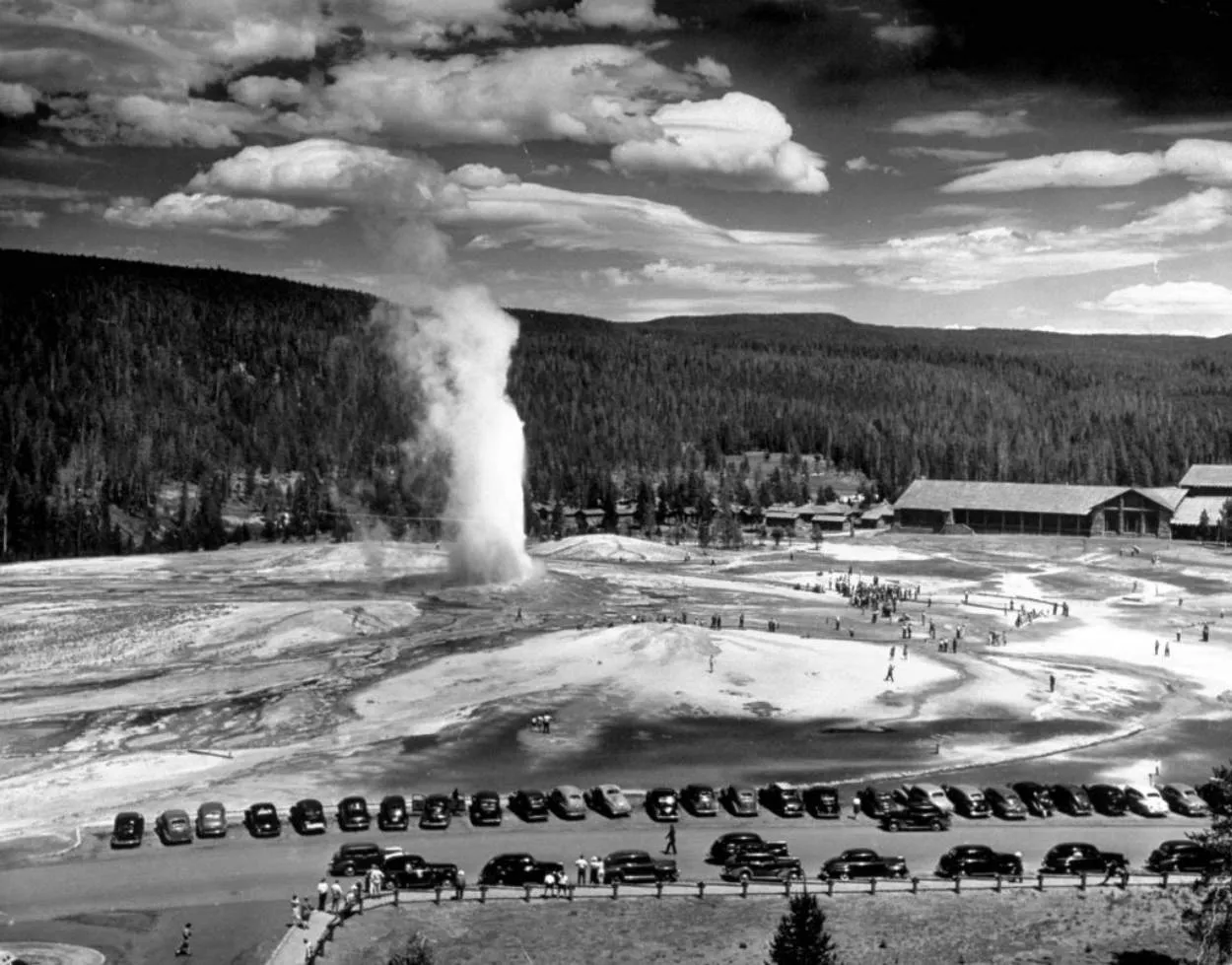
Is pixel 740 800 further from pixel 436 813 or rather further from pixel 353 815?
pixel 353 815

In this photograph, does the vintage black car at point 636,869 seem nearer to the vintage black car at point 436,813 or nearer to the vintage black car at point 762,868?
the vintage black car at point 762,868

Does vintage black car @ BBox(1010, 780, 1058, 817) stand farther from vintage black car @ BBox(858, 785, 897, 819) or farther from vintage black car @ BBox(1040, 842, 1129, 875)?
vintage black car @ BBox(1040, 842, 1129, 875)

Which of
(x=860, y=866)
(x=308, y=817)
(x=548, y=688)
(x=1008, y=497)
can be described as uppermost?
(x=1008, y=497)

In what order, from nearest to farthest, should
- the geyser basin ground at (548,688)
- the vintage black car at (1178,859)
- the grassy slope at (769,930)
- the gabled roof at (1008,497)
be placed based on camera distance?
1. the grassy slope at (769,930)
2. the vintage black car at (1178,859)
3. the geyser basin ground at (548,688)
4. the gabled roof at (1008,497)

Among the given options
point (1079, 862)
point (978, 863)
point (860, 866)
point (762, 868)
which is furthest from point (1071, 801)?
point (762, 868)

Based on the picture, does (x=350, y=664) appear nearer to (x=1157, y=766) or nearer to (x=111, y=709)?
(x=111, y=709)

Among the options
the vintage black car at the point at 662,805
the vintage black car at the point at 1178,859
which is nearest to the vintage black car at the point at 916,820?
the vintage black car at the point at 1178,859

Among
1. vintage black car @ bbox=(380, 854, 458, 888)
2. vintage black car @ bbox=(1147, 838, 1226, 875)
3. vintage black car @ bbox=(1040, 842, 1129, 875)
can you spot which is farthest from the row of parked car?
vintage black car @ bbox=(380, 854, 458, 888)
